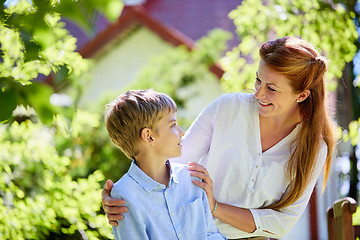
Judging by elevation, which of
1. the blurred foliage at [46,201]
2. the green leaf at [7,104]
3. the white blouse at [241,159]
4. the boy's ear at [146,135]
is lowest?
the blurred foliage at [46,201]

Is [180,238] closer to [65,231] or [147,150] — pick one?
[147,150]

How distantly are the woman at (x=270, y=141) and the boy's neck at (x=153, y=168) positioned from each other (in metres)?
0.37

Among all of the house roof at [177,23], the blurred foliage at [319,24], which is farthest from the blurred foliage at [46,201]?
the house roof at [177,23]

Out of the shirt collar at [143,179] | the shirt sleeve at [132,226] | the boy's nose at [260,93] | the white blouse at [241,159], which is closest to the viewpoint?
the shirt sleeve at [132,226]

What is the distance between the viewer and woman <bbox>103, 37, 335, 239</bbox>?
2490 mm

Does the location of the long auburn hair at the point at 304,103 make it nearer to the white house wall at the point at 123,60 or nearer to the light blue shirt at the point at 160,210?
the light blue shirt at the point at 160,210

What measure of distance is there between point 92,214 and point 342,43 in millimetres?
2363

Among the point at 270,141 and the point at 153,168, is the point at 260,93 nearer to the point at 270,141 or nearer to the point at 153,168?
the point at 270,141

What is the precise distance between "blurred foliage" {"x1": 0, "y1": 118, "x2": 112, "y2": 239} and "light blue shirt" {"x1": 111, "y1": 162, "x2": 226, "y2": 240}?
116cm

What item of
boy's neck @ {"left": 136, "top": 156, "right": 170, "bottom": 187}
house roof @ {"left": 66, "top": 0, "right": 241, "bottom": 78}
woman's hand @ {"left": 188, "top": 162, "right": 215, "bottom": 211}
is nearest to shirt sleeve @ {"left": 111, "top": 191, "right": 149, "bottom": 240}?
boy's neck @ {"left": 136, "top": 156, "right": 170, "bottom": 187}

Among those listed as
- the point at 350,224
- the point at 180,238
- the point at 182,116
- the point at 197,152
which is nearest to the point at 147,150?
the point at 180,238

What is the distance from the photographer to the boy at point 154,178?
2.05 meters

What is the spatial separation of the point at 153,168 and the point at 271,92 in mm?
661

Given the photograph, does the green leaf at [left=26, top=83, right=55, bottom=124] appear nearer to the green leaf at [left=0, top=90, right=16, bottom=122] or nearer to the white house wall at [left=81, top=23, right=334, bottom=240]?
the green leaf at [left=0, top=90, right=16, bottom=122]
